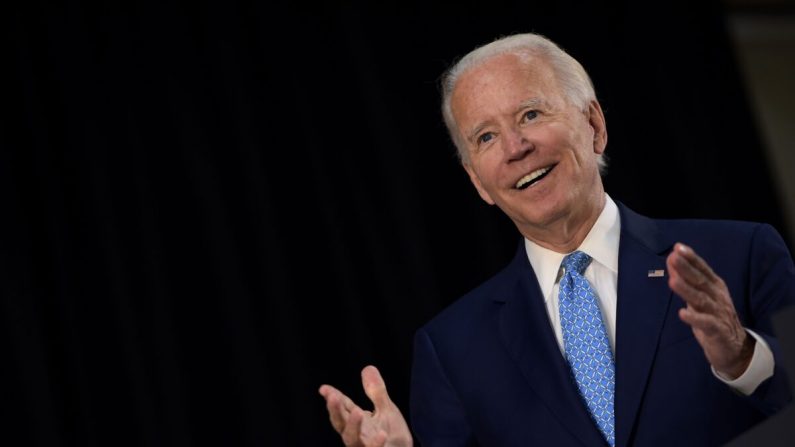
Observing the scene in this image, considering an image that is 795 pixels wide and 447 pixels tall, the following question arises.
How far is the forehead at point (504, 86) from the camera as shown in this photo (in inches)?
84.9

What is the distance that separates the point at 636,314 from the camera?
1.95 m

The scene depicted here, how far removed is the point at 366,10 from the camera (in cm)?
397

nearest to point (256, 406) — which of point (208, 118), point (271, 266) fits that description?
point (271, 266)

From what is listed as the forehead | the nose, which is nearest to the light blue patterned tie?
the nose

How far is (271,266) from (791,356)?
99.7 inches

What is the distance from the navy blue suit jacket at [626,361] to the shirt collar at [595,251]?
2cm

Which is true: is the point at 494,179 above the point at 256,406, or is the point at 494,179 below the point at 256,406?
above

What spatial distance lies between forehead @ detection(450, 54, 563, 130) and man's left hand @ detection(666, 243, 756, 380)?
2.17 feet

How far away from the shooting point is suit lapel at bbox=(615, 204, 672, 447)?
1.89m

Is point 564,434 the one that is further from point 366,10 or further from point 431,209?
point 366,10

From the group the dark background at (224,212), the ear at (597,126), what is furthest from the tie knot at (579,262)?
the dark background at (224,212)

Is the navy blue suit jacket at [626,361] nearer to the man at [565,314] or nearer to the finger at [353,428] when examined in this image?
the man at [565,314]

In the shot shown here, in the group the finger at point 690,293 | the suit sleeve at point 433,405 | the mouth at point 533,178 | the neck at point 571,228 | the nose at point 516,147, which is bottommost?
the suit sleeve at point 433,405

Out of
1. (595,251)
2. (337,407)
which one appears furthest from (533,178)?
(337,407)
